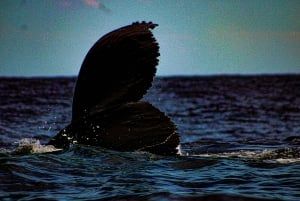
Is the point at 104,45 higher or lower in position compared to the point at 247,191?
higher

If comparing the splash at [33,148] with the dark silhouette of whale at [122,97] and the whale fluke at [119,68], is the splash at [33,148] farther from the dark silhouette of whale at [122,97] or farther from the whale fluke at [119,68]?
the whale fluke at [119,68]

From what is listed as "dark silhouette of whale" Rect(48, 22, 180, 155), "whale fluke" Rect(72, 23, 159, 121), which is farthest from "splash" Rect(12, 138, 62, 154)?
"whale fluke" Rect(72, 23, 159, 121)

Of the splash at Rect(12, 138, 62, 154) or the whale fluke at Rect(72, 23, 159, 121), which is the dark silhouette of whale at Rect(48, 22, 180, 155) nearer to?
the whale fluke at Rect(72, 23, 159, 121)

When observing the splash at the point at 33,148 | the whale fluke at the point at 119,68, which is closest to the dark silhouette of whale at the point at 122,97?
the whale fluke at the point at 119,68

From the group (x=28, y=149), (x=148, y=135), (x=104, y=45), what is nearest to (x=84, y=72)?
(x=104, y=45)

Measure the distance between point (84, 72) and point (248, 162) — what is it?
2.31 metres

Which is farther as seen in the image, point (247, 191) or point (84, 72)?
point (84, 72)

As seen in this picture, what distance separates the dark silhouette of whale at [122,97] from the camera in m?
6.91

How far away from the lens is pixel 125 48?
693cm

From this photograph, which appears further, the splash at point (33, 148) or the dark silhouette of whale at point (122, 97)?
the splash at point (33, 148)

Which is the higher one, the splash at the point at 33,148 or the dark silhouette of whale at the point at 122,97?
the dark silhouette of whale at the point at 122,97

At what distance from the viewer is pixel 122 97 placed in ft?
23.1

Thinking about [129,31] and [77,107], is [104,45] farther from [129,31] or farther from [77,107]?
[77,107]

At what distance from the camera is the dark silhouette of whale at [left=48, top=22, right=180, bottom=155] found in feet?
22.7
